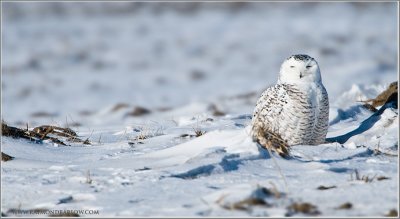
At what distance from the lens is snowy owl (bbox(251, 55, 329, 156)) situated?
6422mm

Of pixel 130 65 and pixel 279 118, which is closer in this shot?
pixel 279 118

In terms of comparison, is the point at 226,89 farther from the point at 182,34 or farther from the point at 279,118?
the point at 279,118

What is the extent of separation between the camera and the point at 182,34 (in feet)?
96.3

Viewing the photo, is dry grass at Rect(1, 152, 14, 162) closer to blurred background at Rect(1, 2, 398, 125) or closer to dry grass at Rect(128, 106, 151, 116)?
dry grass at Rect(128, 106, 151, 116)

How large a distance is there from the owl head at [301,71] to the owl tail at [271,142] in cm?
66

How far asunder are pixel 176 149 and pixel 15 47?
22558 mm

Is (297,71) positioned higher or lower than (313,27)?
lower

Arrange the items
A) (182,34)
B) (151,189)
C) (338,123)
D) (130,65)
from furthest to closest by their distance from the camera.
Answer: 1. (182,34)
2. (130,65)
3. (338,123)
4. (151,189)

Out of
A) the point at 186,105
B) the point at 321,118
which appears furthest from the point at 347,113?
the point at 186,105

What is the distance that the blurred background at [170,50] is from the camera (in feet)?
61.1

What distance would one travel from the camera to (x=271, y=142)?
235 inches

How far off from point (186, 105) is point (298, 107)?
25.9 ft

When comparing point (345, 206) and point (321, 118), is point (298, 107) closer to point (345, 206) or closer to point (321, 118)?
point (321, 118)

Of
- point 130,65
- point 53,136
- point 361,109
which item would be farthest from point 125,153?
point 130,65
